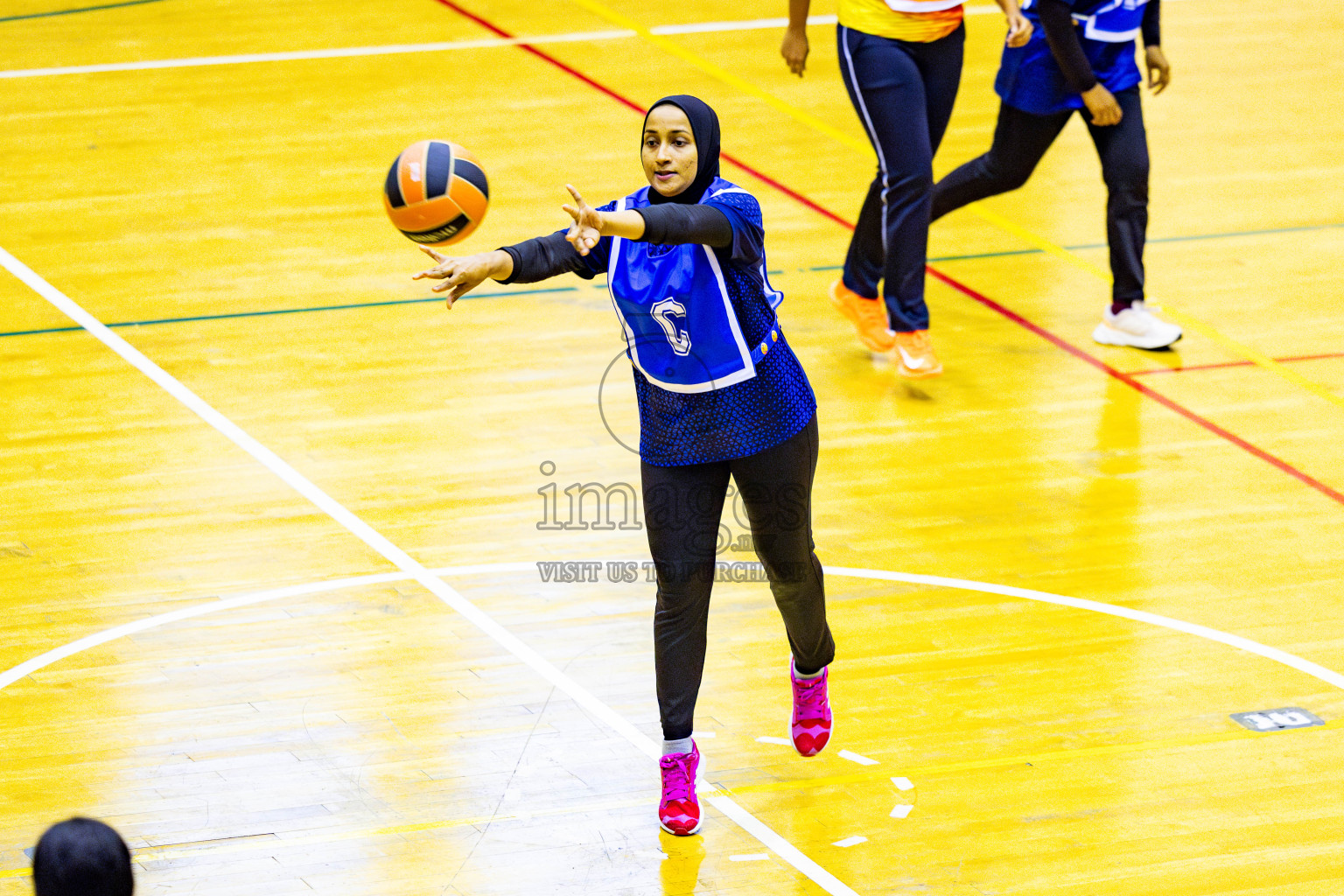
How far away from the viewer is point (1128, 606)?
5.90m

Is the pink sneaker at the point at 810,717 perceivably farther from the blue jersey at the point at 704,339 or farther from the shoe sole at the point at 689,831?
the blue jersey at the point at 704,339

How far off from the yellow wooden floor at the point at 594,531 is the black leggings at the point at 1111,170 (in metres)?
0.47

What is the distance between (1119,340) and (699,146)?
13.7 ft

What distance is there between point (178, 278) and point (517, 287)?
167 centimetres

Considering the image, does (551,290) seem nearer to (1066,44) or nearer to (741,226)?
(1066,44)

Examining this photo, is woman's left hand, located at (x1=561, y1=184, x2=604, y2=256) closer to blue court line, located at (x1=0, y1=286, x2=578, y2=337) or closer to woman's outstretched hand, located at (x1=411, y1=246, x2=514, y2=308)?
woman's outstretched hand, located at (x1=411, y1=246, x2=514, y2=308)

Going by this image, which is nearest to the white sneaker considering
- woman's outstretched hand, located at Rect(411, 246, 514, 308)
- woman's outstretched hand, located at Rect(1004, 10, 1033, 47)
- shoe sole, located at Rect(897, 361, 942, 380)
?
shoe sole, located at Rect(897, 361, 942, 380)

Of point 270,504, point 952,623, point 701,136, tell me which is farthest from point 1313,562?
point 270,504

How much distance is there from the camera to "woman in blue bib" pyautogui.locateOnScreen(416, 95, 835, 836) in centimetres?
428

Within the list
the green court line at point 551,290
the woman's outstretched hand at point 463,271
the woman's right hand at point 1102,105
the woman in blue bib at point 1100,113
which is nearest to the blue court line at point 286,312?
the green court line at point 551,290

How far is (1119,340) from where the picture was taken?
798cm

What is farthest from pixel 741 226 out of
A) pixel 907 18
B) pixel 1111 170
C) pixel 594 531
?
pixel 1111 170

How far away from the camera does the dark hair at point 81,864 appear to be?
248 cm

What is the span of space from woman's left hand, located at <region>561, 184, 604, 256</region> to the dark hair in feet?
5.98
